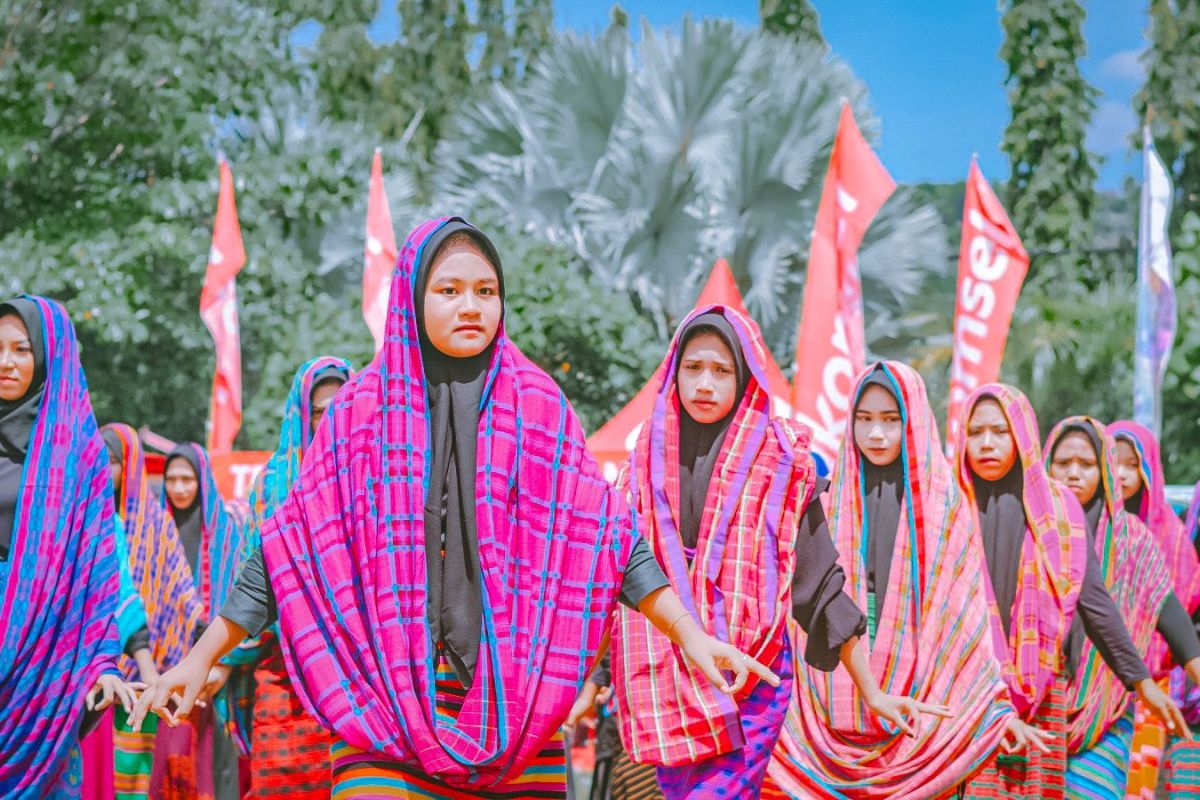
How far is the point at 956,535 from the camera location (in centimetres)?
512

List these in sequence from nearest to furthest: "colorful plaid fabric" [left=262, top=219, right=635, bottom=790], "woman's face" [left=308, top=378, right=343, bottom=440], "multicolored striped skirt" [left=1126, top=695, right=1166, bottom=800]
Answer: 1. "colorful plaid fabric" [left=262, top=219, right=635, bottom=790]
2. "woman's face" [left=308, top=378, right=343, bottom=440]
3. "multicolored striped skirt" [left=1126, top=695, right=1166, bottom=800]

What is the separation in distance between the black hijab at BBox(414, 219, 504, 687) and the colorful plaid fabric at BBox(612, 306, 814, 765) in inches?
44.1

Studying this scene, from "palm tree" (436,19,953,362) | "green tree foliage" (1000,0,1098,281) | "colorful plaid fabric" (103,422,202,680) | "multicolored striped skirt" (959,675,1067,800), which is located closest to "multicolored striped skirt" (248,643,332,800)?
"colorful plaid fabric" (103,422,202,680)

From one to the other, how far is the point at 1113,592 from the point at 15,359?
4459 millimetres

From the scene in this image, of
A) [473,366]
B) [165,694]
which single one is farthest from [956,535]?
[165,694]

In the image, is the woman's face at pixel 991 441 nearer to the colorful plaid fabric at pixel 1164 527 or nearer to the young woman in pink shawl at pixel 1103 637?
the young woman in pink shawl at pixel 1103 637

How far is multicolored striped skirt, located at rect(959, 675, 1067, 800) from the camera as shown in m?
5.42

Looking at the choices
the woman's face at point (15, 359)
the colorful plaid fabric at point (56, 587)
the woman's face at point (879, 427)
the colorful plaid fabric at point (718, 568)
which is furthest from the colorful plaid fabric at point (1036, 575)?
the woman's face at point (15, 359)

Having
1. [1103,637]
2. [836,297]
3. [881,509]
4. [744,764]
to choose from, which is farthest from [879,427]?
[836,297]

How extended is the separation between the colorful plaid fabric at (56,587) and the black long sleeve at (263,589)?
1096 mm

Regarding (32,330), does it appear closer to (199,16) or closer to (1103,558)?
(1103,558)

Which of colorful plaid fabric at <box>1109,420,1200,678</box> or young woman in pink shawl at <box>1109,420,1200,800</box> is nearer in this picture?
young woman in pink shawl at <box>1109,420,1200,800</box>

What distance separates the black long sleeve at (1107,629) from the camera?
217 inches

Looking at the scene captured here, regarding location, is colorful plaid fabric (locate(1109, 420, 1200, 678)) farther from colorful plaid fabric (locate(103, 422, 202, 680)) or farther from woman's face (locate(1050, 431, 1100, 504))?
colorful plaid fabric (locate(103, 422, 202, 680))
